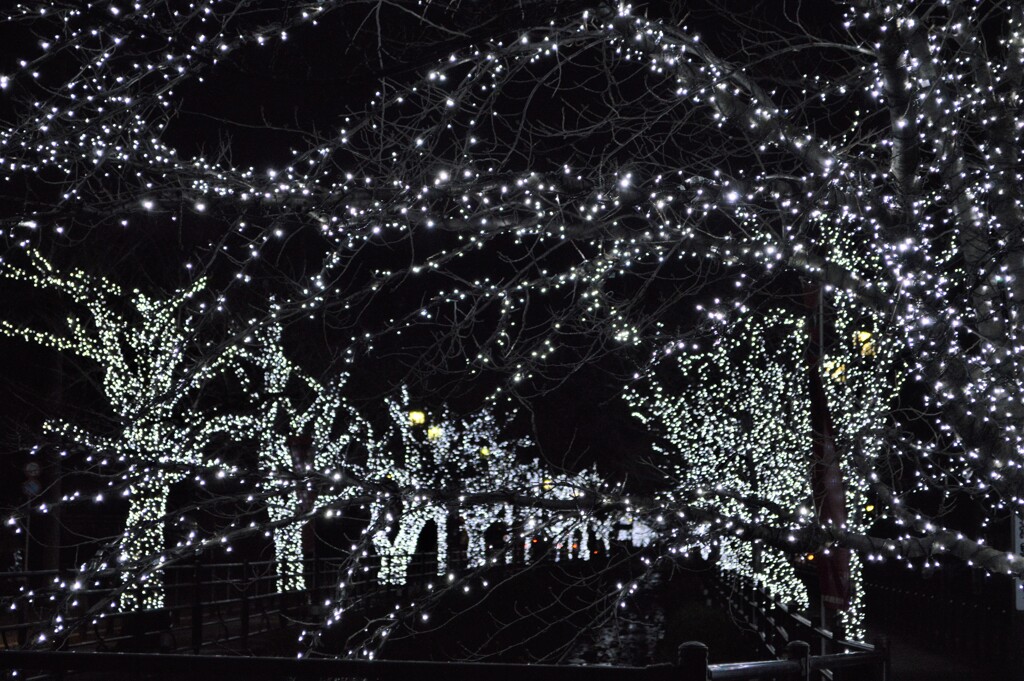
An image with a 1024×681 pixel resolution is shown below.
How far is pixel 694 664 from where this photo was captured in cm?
437

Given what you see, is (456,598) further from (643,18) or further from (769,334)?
(643,18)

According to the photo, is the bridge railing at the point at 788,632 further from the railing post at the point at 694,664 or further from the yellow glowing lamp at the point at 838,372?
the yellow glowing lamp at the point at 838,372

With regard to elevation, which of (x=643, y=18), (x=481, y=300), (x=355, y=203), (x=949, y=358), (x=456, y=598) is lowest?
(x=456, y=598)

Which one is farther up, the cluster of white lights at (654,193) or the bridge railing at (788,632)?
the cluster of white lights at (654,193)

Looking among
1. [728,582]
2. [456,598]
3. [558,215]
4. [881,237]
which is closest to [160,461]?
[558,215]

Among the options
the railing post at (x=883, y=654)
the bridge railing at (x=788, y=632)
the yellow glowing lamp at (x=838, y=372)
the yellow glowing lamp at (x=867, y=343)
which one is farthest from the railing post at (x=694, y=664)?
the yellow glowing lamp at (x=838, y=372)

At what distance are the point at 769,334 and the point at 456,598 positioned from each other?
8664 mm

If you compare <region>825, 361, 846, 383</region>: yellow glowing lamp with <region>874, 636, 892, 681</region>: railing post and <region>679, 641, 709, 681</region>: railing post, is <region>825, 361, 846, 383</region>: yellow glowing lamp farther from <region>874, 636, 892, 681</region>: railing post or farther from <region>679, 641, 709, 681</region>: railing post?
<region>679, 641, 709, 681</region>: railing post

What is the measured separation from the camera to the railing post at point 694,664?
4.36m

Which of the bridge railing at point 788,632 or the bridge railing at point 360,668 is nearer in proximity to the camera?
the bridge railing at point 360,668

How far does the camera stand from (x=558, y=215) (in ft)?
22.4

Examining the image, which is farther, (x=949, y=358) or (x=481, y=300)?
(x=481, y=300)

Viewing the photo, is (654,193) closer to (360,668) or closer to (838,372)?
(360,668)

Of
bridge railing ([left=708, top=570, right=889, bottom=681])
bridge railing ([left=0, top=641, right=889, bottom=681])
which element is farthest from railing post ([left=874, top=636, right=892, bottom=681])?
bridge railing ([left=0, top=641, right=889, bottom=681])
